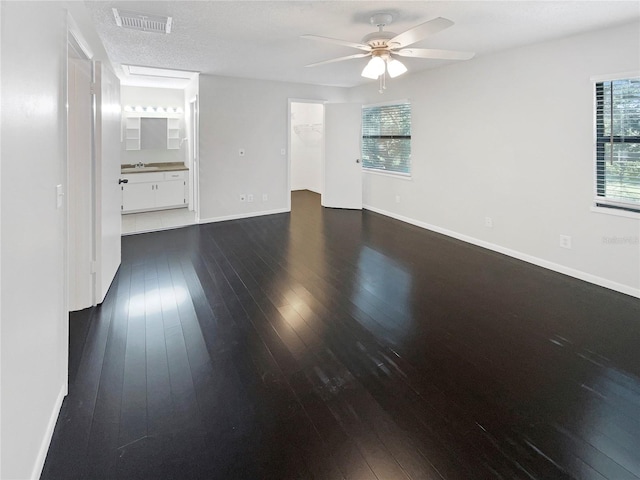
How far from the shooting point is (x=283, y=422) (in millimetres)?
1902

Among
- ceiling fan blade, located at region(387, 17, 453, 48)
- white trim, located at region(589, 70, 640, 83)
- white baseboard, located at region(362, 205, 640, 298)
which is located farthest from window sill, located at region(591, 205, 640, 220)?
ceiling fan blade, located at region(387, 17, 453, 48)

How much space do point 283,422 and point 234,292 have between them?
1.78 m

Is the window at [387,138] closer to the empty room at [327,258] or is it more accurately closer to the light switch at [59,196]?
the empty room at [327,258]

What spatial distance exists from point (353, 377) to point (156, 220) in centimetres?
520

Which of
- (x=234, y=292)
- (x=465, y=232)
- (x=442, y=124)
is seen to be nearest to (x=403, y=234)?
(x=465, y=232)

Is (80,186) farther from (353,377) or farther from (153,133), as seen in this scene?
(153,133)

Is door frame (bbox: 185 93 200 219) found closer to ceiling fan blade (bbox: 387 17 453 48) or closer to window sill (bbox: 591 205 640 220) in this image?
ceiling fan blade (bbox: 387 17 453 48)

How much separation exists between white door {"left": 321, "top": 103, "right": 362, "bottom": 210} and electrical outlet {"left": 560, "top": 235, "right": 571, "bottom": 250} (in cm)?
381

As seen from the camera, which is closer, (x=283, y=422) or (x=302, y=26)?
(x=283, y=422)

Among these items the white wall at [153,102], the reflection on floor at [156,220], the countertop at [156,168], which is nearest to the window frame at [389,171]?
the reflection on floor at [156,220]

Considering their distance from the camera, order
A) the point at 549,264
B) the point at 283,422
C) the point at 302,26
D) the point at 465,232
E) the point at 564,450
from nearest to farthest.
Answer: the point at 564,450, the point at 283,422, the point at 302,26, the point at 549,264, the point at 465,232

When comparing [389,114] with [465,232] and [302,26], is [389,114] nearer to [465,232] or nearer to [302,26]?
[465,232]

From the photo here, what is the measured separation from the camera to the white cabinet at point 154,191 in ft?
22.0

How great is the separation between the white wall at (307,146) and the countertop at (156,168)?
3120mm
